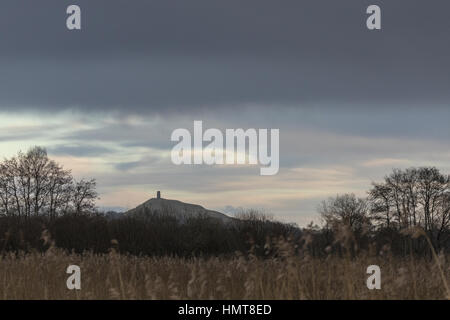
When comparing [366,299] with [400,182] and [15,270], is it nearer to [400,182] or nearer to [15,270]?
[15,270]

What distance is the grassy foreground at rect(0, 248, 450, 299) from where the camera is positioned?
9273mm

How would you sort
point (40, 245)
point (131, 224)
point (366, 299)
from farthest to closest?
point (131, 224), point (40, 245), point (366, 299)

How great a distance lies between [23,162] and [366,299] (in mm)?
54143

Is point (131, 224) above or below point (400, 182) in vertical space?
below

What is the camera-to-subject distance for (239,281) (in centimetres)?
1189

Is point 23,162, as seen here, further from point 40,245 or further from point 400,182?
point 400,182

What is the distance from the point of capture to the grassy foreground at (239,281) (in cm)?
927
